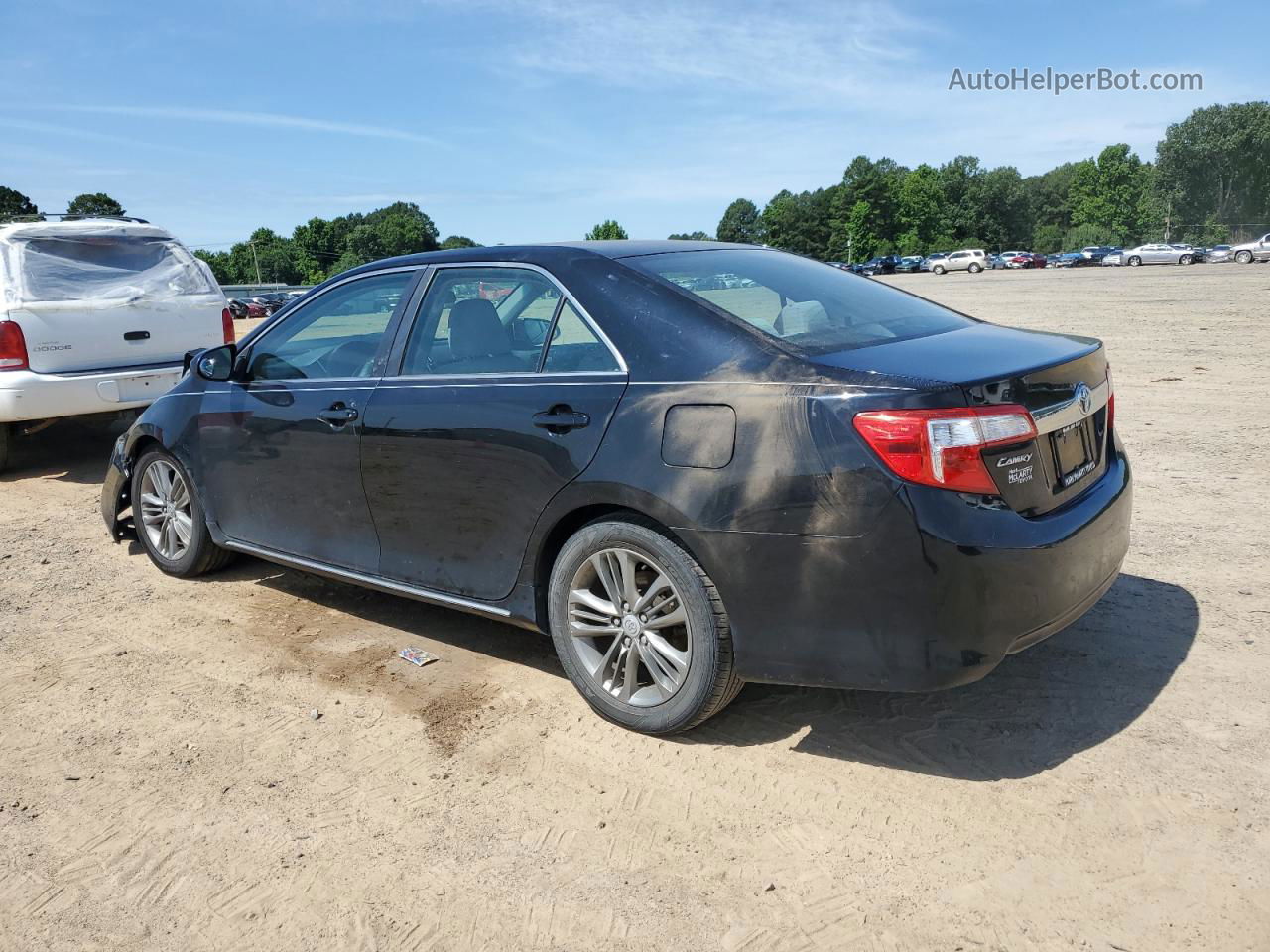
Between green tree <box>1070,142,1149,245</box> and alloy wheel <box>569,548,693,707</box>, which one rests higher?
green tree <box>1070,142,1149,245</box>

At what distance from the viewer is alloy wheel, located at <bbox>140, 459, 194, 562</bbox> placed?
548cm

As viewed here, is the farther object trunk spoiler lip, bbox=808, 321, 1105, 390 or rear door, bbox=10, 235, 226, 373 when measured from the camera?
rear door, bbox=10, 235, 226, 373

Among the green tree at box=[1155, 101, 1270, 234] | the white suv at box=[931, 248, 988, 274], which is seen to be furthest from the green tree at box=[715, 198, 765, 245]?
the white suv at box=[931, 248, 988, 274]

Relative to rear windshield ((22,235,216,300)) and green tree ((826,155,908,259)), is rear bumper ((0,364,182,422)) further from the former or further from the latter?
green tree ((826,155,908,259))

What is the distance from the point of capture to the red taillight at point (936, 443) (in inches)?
114

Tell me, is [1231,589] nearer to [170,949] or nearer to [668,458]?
[668,458]

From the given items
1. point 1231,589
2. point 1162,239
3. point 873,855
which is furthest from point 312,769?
point 1162,239

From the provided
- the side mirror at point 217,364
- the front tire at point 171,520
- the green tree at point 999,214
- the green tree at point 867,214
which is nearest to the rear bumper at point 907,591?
the side mirror at point 217,364

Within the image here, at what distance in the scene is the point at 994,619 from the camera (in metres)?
2.95

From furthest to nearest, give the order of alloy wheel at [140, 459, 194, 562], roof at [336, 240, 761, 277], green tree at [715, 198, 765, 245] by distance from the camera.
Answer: green tree at [715, 198, 765, 245], alloy wheel at [140, 459, 194, 562], roof at [336, 240, 761, 277]

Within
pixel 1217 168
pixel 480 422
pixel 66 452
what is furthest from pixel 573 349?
pixel 1217 168

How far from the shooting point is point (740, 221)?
189875 mm

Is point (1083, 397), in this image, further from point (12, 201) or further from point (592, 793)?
point (12, 201)

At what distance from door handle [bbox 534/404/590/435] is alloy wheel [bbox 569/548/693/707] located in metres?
0.44
